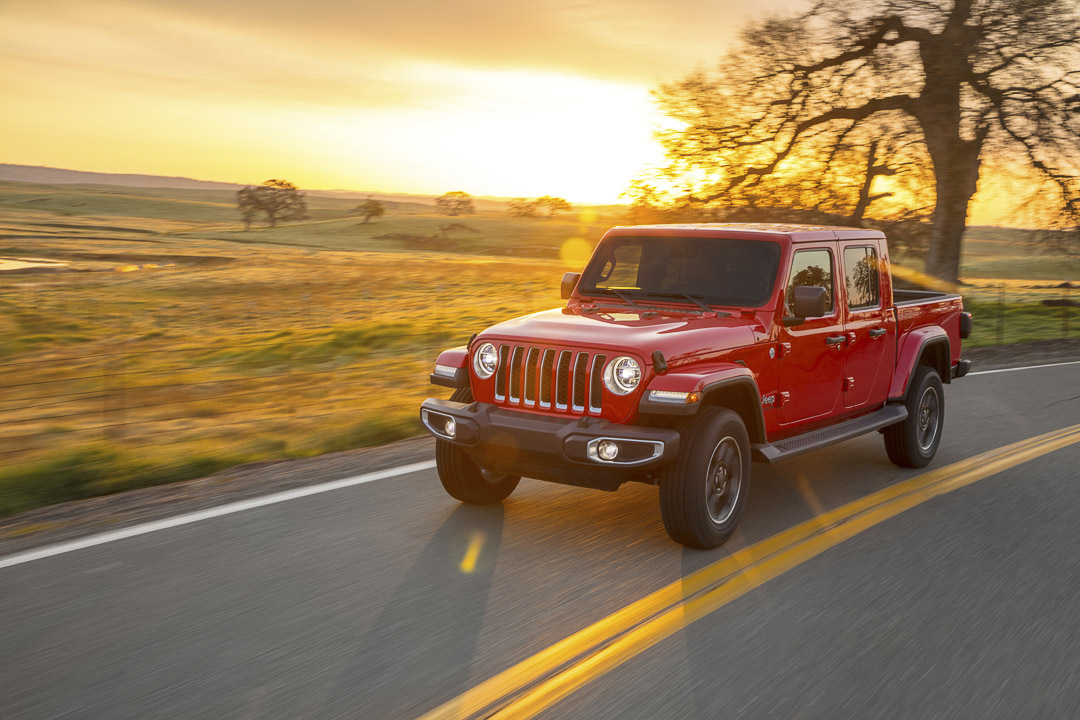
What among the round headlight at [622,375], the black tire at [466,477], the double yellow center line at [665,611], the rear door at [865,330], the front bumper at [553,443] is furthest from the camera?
the rear door at [865,330]

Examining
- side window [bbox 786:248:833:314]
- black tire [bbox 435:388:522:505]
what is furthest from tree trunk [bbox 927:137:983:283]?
black tire [bbox 435:388:522:505]

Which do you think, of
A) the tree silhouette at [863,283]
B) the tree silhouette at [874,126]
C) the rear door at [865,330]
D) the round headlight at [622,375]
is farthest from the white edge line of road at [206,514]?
the tree silhouette at [874,126]

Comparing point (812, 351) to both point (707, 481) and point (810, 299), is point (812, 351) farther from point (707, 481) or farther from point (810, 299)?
point (707, 481)

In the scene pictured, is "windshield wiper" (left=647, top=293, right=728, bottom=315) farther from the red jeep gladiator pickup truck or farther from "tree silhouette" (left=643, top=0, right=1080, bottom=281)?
"tree silhouette" (left=643, top=0, right=1080, bottom=281)

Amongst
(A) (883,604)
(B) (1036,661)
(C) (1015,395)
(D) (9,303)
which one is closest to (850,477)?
(A) (883,604)

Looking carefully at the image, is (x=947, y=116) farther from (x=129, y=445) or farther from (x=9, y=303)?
(x=9, y=303)

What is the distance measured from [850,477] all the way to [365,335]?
12.6m

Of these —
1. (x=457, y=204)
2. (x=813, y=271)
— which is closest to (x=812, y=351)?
(x=813, y=271)

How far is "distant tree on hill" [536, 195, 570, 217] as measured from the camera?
10519cm

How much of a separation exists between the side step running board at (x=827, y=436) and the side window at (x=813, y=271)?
870 mm

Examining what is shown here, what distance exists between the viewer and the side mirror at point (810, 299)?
624cm

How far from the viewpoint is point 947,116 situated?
22.1 meters

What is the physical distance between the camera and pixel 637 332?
5.89 metres

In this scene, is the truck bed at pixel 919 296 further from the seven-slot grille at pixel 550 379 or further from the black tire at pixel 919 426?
the seven-slot grille at pixel 550 379
